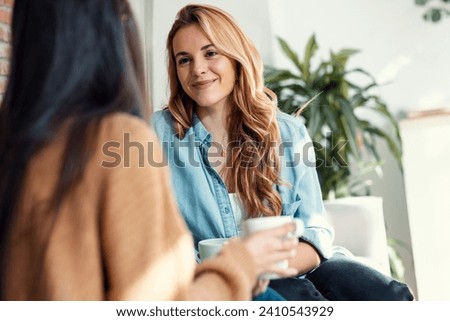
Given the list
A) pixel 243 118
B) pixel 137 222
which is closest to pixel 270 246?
pixel 137 222

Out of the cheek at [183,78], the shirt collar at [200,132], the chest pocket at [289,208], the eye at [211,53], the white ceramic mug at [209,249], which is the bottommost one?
the white ceramic mug at [209,249]

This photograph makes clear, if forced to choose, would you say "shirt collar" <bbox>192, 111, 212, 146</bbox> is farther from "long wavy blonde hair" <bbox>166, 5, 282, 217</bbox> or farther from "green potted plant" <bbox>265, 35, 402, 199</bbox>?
"green potted plant" <bbox>265, 35, 402, 199</bbox>

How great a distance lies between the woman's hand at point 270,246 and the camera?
2.68ft

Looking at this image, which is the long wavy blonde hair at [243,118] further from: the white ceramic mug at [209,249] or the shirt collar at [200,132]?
the white ceramic mug at [209,249]

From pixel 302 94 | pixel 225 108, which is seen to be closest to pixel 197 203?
pixel 225 108

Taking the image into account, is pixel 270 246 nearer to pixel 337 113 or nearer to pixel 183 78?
pixel 183 78

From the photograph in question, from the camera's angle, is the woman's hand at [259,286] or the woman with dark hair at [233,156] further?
the woman with dark hair at [233,156]

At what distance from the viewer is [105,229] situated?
2.12 feet

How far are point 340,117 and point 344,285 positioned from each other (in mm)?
398

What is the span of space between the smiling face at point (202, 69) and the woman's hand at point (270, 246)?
391 mm

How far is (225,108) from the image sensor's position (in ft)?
3.80

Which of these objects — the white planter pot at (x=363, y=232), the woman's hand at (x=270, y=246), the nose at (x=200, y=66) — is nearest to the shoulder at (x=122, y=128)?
the woman's hand at (x=270, y=246)

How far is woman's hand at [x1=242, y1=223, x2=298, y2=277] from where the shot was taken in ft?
2.68

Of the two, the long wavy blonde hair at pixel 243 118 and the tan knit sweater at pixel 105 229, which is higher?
the long wavy blonde hair at pixel 243 118
